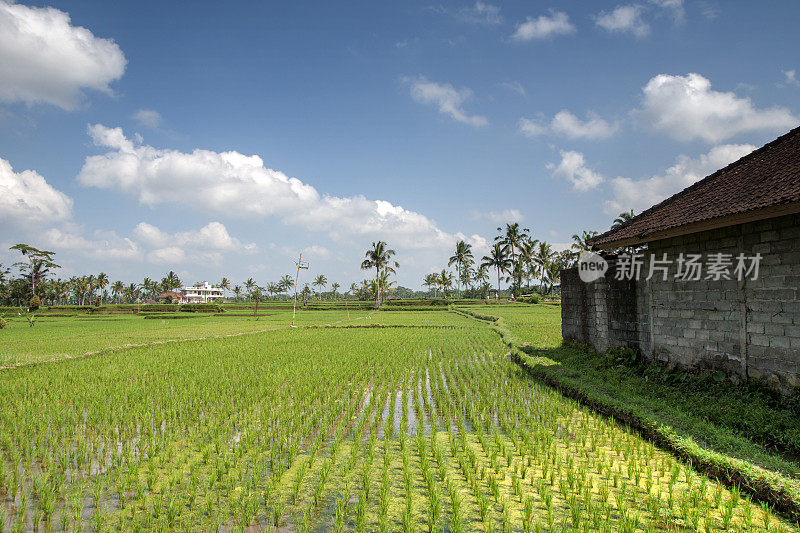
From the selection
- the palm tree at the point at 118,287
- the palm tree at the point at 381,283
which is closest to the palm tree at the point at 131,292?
the palm tree at the point at 118,287

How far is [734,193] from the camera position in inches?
268

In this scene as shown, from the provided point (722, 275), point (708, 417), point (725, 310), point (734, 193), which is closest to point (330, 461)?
point (708, 417)

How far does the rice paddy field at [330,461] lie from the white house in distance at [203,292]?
105m

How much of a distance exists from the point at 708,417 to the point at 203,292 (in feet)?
399

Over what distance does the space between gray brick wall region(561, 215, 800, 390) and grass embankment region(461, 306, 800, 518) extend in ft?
1.26

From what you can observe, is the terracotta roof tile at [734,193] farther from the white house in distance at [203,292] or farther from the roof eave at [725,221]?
the white house in distance at [203,292]

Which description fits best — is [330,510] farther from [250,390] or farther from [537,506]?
[250,390]

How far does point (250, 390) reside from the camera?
25.5 feet

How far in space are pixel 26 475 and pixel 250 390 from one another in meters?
3.75

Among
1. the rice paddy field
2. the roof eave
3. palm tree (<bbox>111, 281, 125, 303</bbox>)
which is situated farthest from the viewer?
palm tree (<bbox>111, 281, 125, 303</bbox>)

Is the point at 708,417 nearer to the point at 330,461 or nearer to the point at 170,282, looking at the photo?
the point at 330,461

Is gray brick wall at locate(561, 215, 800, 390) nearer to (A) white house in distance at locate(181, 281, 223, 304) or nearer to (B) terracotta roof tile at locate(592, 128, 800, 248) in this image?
(B) terracotta roof tile at locate(592, 128, 800, 248)

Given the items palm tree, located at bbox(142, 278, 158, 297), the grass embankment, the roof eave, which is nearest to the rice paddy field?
the grass embankment

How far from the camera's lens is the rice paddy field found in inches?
129
